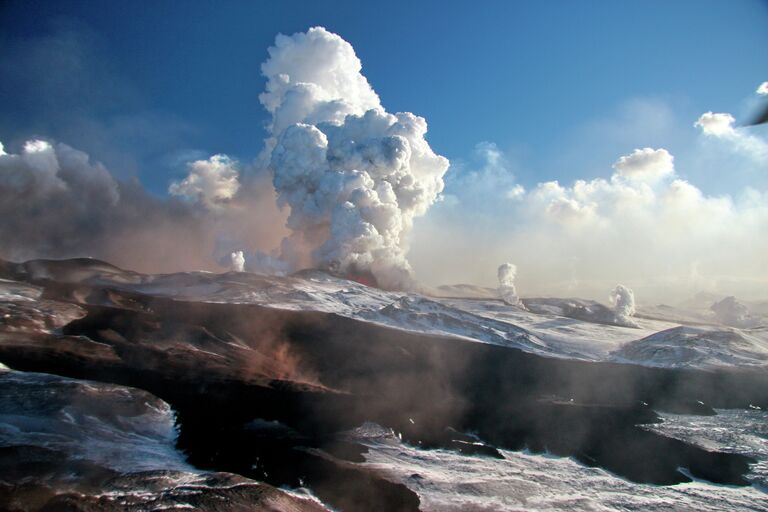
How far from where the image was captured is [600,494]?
947 inches

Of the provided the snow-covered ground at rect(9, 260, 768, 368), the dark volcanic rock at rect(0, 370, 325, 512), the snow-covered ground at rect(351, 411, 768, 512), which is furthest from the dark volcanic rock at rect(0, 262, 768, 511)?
the snow-covered ground at rect(9, 260, 768, 368)

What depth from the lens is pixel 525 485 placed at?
2395cm

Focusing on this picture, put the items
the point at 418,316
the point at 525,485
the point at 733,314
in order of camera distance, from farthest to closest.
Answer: the point at 733,314, the point at 418,316, the point at 525,485

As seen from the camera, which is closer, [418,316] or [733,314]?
[418,316]

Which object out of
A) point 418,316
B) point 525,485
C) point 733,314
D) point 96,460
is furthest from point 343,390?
point 733,314

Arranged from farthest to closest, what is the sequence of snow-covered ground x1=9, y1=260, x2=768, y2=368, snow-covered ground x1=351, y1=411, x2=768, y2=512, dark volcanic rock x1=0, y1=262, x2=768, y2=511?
snow-covered ground x1=9, y1=260, x2=768, y2=368 < dark volcanic rock x1=0, y1=262, x2=768, y2=511 < snow-covered ground x1=351, y1=411, x2=768, y2=512

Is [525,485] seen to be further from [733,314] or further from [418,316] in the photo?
[733,314]

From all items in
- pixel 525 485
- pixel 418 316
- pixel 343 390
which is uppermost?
pixel 418 316

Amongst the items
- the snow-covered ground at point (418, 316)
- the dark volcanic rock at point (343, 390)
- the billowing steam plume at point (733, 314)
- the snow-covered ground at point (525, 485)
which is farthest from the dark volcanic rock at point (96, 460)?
the billowing steam plume at point (733, 314)

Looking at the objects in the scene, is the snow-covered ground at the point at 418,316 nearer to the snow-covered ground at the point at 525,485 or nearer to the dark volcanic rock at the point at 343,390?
the dark volcanic rock at the point at 343,390

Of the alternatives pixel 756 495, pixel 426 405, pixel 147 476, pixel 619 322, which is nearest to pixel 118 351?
pixel 147 476

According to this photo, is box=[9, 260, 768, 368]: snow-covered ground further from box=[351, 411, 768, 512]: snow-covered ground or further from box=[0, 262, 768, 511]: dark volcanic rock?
box=[351, 411, 768, 512]: snow-covered ground

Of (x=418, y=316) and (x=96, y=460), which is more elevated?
(x=418, y=316)

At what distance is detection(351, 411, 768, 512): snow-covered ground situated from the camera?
21891mm
